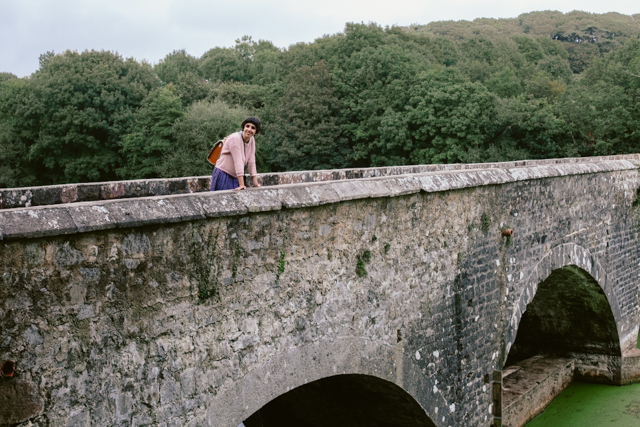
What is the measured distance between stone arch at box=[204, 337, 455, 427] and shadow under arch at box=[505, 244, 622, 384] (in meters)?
5.15

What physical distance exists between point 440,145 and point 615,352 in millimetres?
19060

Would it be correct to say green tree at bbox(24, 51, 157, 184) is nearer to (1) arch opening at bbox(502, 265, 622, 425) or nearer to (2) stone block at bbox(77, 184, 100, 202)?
(1) arch opening at bbox(502, 265, 622, 425)

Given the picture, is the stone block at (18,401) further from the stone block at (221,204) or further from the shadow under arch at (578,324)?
the shadow under arch at (578,324)

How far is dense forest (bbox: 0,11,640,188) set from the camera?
28.8 meters

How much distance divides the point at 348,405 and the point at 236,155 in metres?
3.28

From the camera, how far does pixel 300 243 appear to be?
448 centimetres

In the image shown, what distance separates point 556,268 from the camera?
885 centimetres

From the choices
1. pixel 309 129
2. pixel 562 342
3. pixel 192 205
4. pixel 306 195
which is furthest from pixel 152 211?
pixel 309 129

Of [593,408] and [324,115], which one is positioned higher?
[324,115]

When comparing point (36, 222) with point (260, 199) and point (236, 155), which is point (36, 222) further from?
point (236, 155)

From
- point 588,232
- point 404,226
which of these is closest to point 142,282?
point 404,226

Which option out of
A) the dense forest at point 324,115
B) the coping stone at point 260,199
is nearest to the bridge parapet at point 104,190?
the coping stone at point 260,199

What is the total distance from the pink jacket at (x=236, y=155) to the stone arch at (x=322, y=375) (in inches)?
66.4

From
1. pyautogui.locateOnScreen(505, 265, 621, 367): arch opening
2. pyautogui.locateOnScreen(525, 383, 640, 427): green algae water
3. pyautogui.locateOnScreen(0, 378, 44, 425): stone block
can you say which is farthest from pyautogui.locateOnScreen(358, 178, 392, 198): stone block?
pyautogui.locateOnScreen(525, 383, 640, 427): green algae water
